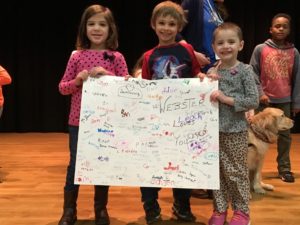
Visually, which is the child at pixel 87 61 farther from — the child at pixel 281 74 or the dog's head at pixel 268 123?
the child at pixel 281 74

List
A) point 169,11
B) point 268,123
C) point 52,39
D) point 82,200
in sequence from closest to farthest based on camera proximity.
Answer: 1. point 169,11
2. point 82,200
3. point 268,123
4. point 52,39

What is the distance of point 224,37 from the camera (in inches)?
97.7

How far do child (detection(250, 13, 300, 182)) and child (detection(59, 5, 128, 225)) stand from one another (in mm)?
1876

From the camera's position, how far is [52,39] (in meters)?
7.21

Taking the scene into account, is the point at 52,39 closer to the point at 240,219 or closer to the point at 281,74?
→ the point at 281,74

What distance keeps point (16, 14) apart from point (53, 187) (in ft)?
13.8

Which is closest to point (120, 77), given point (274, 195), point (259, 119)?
point (259, 119)

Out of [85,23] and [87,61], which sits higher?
A: [85,23]

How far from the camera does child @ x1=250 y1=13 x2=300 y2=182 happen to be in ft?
13.4

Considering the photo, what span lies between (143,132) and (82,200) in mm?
1193

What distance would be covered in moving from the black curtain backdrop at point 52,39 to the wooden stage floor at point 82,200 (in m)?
2.34

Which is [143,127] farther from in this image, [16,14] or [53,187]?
[16,14]

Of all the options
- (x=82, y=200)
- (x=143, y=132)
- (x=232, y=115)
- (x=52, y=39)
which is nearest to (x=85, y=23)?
(x=143, y=132)

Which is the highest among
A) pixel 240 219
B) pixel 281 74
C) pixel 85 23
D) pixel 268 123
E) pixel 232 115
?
pixel 85 23
